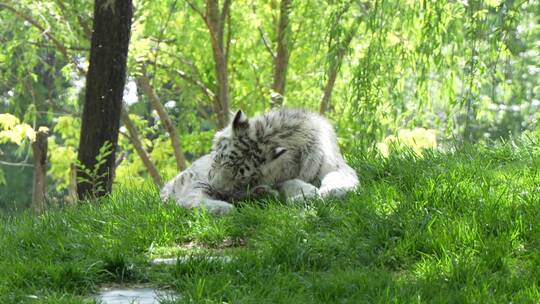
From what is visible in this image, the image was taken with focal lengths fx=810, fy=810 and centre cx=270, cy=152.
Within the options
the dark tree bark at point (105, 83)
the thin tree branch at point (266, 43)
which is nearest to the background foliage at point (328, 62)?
the thin tree branch at point (266, 43)

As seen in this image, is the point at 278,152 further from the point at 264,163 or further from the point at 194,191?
the point at 194,191

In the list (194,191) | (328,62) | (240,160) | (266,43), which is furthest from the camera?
(266,43)

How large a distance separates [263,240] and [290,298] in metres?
1.12

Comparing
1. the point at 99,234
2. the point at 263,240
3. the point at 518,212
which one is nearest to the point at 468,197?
the point at 518,212

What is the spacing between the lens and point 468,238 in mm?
5473

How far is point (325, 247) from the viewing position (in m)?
5.69

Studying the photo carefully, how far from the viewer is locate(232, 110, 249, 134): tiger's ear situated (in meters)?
7.27

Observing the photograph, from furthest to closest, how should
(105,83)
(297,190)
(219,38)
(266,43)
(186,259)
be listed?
(266,43) → (219,38) → (105,83) → (297,190) → (186,259)

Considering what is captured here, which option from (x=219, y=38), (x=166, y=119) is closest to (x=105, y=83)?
(x=219, y=38)

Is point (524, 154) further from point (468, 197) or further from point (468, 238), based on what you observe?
point (468, 238)

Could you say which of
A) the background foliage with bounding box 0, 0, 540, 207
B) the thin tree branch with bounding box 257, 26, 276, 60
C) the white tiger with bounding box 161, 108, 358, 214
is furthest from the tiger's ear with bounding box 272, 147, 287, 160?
the thin tree branch with bounding box 257, 26, 276, 60

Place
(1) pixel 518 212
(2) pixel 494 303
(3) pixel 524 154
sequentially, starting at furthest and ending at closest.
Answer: (3) pixel 524 154 < (1) pixel 518 212 < (2) pixel 494 303

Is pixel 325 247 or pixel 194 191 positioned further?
pixel 194 191

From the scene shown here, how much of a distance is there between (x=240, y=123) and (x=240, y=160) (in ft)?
1.11
